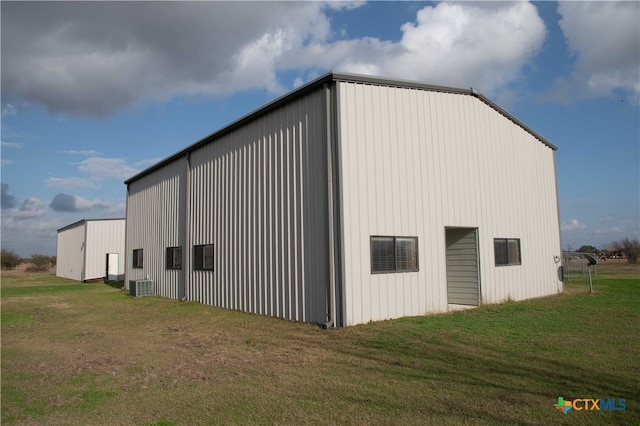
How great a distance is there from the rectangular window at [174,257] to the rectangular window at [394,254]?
10509 millimetres

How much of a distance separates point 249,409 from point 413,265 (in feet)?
25.2

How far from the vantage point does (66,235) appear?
142 feet

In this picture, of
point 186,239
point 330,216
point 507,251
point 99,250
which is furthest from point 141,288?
point 99,250

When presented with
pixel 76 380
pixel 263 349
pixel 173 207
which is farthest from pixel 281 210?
pixel 173 207

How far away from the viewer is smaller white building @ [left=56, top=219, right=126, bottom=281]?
35.6 meters

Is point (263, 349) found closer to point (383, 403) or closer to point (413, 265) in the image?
point (383, 403)

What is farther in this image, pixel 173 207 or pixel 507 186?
pixel 173 207

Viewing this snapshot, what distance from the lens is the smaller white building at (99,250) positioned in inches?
1401

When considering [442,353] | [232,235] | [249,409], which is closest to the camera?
[249,409]

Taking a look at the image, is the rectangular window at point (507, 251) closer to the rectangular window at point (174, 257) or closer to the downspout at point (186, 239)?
the downspout at point (186, 239)

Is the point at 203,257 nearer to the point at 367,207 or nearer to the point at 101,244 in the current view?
the point at 367,207

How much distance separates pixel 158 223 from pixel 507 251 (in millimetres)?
15354

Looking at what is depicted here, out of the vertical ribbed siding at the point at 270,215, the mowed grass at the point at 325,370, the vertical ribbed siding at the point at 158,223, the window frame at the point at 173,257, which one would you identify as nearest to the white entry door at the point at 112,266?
the vertical ribbed siding at the point at 158,223

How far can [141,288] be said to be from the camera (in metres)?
20.9
